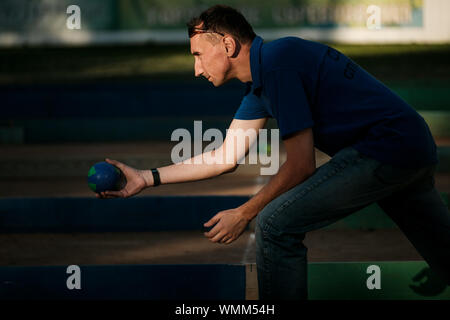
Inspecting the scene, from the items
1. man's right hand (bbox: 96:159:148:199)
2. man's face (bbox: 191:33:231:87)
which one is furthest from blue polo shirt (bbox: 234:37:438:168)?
man's right hand (bbox: 96:159:148:199)

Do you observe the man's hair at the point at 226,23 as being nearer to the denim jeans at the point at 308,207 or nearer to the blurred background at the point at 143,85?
the denim jeans at the point at 308,207

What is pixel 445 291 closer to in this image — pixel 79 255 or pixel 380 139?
pixel 380 139

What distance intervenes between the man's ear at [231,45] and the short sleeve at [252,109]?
0.27 m

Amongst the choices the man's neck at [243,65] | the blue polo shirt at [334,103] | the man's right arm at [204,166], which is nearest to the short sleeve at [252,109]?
the man's right arm at [204,166]

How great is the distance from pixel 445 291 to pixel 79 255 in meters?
2.23

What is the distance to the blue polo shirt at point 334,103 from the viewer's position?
8.28 ft

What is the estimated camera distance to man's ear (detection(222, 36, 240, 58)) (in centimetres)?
271

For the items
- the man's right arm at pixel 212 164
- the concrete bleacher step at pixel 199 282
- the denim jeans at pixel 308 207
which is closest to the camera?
the denim jeans at pixel 308 207

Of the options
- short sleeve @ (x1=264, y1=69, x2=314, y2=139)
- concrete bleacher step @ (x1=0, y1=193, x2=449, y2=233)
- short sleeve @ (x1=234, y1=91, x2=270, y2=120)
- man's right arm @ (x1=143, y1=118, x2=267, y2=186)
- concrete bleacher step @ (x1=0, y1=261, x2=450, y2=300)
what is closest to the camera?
short sleeve @ (x1=264, y1=69, x2=314, y2=139)

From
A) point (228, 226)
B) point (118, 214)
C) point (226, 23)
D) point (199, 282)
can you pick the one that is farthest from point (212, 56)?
point (118, 214)

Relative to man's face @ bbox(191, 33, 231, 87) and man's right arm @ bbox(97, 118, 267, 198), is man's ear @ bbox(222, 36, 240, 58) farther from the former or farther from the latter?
man's right arm @ bbox(97, 118, 267, 198)

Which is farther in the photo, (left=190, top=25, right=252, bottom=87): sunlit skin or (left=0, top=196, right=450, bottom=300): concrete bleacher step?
(left=0, top=196, right=450, bottom=300): concrete bleacher step

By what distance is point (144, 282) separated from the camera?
3543 mm

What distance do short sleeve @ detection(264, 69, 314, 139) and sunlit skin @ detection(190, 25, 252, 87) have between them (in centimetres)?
25
